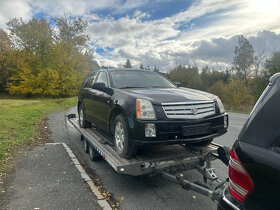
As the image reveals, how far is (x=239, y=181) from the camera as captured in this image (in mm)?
1898

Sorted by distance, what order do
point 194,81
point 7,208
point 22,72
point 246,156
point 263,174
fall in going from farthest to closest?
1. point 194,81
2. point 22,72
3. point 7,208
4. point 246,156
5. point 263,174

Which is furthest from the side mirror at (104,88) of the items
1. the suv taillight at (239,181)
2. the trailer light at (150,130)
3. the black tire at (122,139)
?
the suv taillight at (239,181)

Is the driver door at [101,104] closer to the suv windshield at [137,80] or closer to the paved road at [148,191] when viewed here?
the suv windshield at [137,80]

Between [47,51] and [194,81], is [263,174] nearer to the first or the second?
[47,51]

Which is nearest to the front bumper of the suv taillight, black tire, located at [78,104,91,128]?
the suv taillight

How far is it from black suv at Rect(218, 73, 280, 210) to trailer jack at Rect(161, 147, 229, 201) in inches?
36.1

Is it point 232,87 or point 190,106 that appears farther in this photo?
point 232,87

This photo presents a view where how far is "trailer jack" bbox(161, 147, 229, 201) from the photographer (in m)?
2.96

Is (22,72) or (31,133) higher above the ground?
(22,72)

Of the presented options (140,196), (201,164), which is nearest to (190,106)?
(201,164)

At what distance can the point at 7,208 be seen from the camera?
145 inches

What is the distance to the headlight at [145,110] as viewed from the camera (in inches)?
150

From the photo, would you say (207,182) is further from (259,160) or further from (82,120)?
(82,120)

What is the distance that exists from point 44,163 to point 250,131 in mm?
5157
